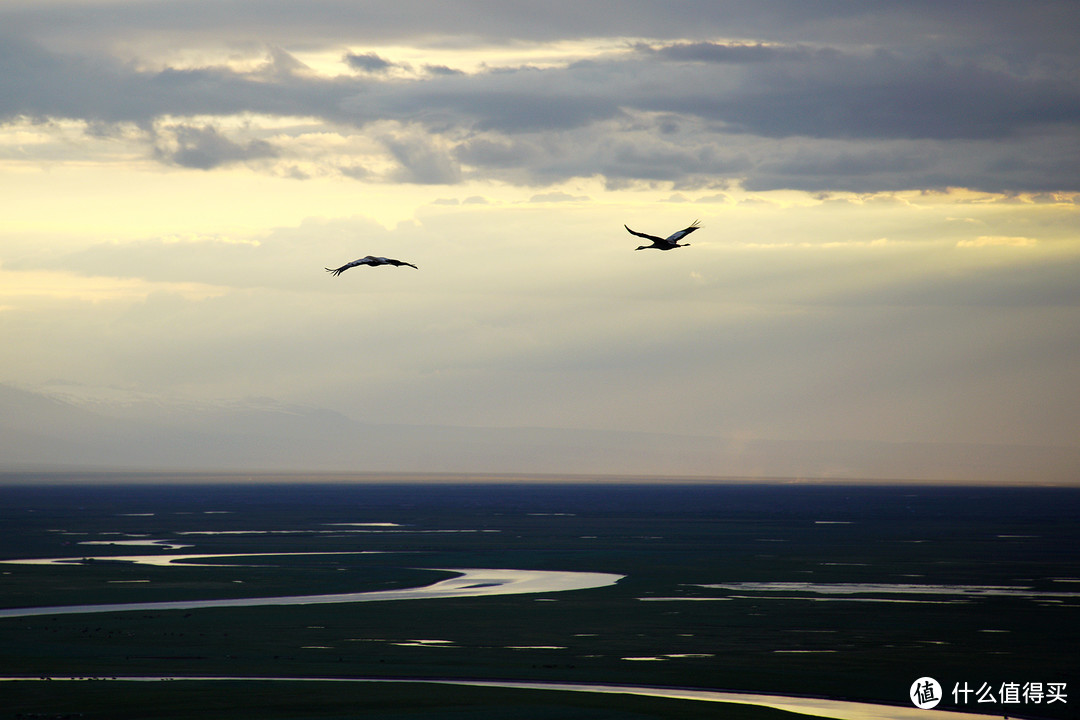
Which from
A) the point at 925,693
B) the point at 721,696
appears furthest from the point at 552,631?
the point at 925,693

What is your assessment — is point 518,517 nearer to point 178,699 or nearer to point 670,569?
point 670,569

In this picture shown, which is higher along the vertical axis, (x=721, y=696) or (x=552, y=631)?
(x=552, y=631)

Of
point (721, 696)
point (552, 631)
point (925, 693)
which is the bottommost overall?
point (721, 696)

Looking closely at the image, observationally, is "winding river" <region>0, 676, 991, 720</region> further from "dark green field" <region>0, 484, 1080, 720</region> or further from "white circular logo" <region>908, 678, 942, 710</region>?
"dark green field" <region>0, 484, 1080, 720</region>

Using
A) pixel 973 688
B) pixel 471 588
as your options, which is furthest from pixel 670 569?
pixel 973 688

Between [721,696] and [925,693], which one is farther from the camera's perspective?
[925,693]

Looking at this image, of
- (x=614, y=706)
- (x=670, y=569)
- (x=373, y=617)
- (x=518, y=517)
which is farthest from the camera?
(x=518, y=517)

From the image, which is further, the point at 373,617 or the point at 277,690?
the point at 373,617

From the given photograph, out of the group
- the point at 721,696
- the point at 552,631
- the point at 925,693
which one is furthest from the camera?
the point at 552,631

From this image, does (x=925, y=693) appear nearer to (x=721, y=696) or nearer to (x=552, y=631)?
(x=721, y=696)
